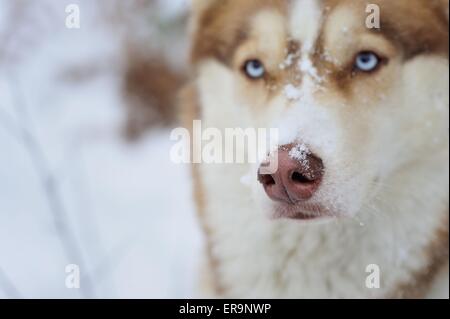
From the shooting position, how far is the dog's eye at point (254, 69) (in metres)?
2.12

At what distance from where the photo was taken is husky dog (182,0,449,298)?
185cm

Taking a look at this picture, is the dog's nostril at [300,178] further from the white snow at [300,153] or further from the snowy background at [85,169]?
the snowy background at [85,169]

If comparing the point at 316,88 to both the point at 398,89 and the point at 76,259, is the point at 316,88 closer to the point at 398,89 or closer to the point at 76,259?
the point at 398,89

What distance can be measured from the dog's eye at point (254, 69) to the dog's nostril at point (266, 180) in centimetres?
44

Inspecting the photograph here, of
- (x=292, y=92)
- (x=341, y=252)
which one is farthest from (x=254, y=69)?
(x=341, y=252)

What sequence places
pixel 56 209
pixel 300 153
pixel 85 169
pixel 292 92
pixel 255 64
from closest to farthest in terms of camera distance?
pixel 300 153
pixel 292 92
pixel 255 64
pixel 56 209
pixel 85 169

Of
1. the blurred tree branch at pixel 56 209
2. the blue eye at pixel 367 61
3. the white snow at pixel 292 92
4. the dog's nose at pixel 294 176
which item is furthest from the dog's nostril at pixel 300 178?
the blurred tree branch at pixel 56 209

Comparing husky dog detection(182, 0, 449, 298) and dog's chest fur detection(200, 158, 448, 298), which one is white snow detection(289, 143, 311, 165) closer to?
husky dog detection(182, 0, 449, 298)

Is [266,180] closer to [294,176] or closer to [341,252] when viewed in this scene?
[294,176]

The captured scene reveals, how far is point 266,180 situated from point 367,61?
51cm

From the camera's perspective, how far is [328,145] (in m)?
1.79

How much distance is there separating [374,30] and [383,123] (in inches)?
11.0

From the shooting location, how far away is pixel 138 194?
4.70 meters
